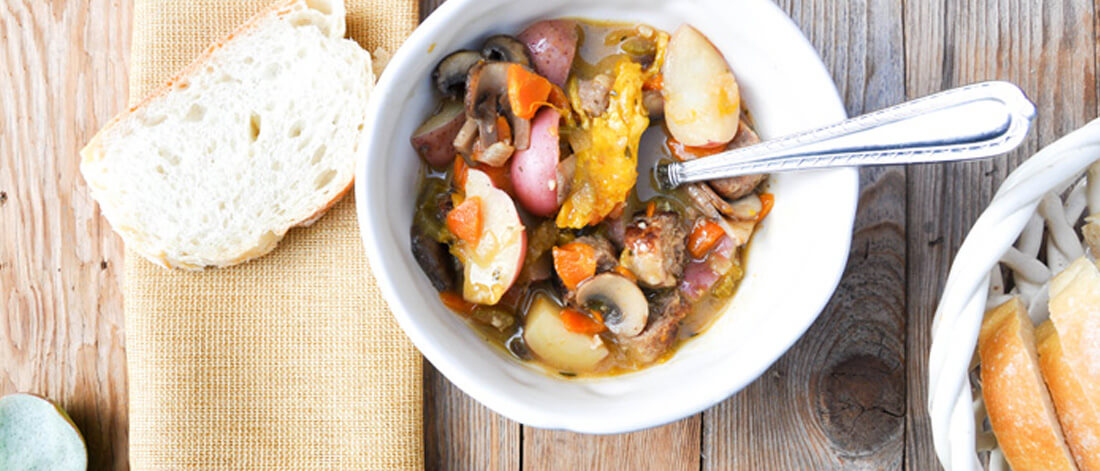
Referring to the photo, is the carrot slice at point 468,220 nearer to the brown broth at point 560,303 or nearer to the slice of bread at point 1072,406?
the brown broth at point 560,303

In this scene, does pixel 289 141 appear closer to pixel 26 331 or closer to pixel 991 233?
pixel 26 331

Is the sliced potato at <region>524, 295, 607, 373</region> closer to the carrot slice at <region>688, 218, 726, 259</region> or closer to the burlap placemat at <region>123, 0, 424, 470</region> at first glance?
the carrot slice at <region>688, 218, 726, 259</region>

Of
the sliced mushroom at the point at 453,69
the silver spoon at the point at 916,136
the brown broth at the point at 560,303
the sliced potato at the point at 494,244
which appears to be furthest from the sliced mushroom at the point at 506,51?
the silver spoon at the point at 916,136

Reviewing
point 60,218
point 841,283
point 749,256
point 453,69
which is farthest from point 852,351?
point 60,218

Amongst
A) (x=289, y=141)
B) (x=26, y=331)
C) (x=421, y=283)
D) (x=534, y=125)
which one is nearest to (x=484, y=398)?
(x=421, y=283)

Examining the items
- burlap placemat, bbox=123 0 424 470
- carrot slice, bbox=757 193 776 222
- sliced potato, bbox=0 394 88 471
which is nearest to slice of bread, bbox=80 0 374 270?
burlap placemat, bbox=123 0 424 470
